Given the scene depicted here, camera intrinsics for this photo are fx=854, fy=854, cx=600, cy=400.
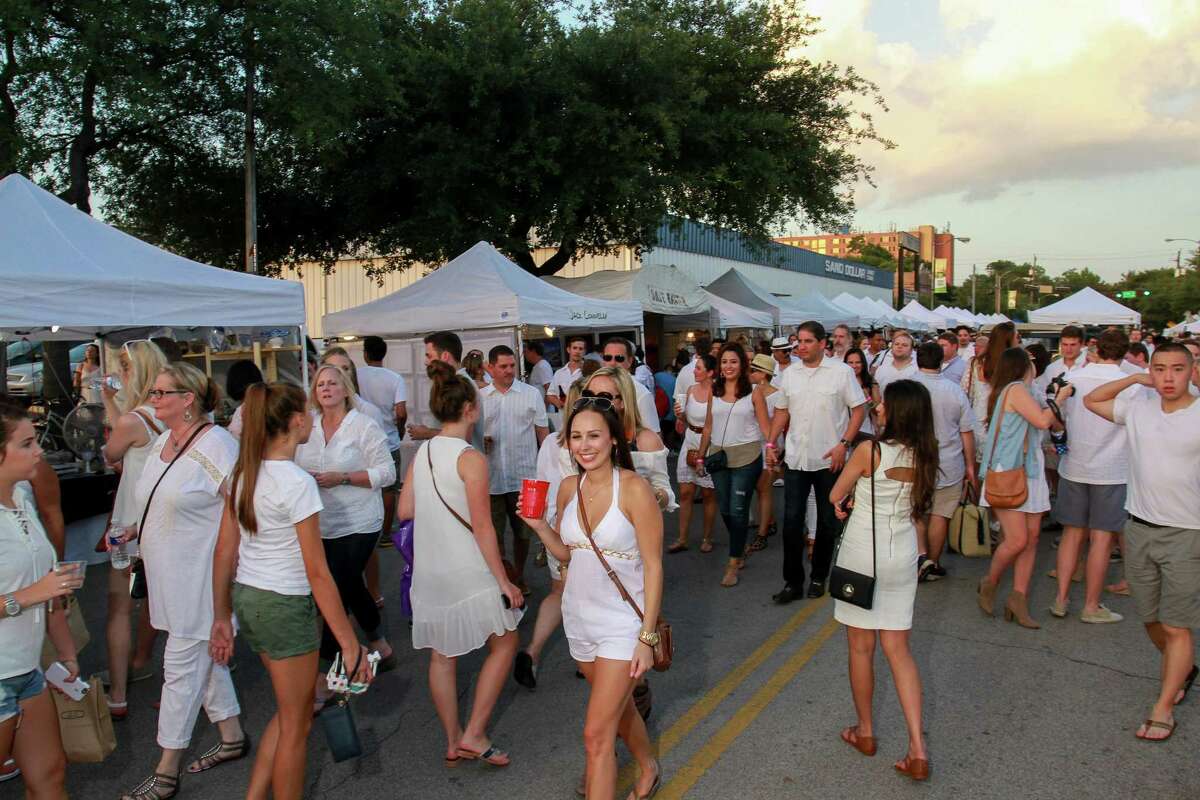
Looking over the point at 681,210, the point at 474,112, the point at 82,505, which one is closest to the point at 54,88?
the point at 474,112

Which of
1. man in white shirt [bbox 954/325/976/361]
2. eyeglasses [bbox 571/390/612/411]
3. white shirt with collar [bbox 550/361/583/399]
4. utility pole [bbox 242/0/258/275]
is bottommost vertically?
white shirt with collar [bbox 550/361/583/399]

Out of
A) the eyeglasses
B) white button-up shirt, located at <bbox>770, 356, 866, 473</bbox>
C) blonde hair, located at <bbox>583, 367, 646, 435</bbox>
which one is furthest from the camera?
white button-up shirt, located at <bbox>770, 356, 866, 473</bbox>

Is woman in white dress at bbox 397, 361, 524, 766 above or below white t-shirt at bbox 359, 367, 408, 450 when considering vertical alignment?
below

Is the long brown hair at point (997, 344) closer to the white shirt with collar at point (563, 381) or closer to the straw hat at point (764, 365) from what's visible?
the straw hat at point (764, 365)

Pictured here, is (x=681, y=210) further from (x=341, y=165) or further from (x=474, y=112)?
(x=341, y=165)

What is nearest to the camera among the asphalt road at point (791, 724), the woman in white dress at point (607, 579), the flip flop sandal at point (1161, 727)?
the woman in white dress at point (607, 579)

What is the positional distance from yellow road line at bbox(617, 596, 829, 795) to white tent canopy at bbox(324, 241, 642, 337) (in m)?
5.99

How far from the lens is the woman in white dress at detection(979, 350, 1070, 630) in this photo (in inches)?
209

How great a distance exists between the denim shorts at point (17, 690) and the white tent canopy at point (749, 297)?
18.5 meters

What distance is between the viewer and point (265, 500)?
299cm

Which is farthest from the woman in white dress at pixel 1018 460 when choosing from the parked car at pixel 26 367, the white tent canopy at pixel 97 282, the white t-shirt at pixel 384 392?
the parked car at pixel 26 367

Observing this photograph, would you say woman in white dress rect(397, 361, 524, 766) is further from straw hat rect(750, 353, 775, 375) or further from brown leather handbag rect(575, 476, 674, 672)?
straw hat rect(750, 353, 775, 375)

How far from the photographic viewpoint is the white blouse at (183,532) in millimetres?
3549

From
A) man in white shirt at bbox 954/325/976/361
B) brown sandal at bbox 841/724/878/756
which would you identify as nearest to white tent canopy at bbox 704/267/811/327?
man in white shirt at bbox 954/325/976/361
